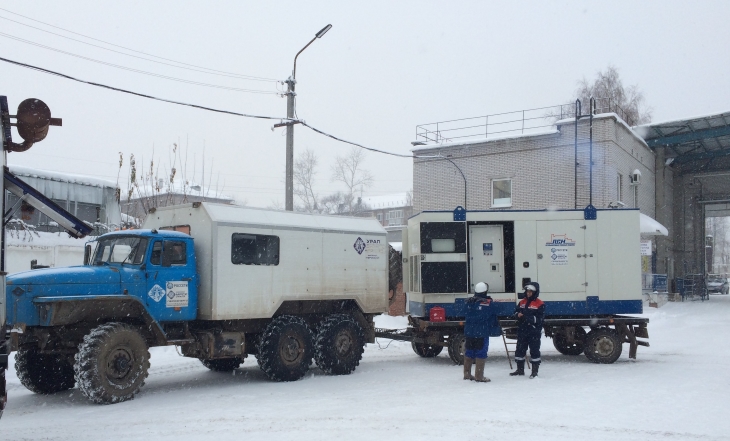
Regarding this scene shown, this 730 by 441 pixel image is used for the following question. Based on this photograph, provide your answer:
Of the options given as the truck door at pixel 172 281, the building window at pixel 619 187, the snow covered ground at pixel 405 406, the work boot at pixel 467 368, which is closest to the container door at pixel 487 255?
the snow covered ground at pixel 405 406

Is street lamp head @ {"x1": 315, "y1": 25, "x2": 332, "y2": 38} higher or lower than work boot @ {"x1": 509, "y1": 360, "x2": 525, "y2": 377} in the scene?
higher

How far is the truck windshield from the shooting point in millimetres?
11398

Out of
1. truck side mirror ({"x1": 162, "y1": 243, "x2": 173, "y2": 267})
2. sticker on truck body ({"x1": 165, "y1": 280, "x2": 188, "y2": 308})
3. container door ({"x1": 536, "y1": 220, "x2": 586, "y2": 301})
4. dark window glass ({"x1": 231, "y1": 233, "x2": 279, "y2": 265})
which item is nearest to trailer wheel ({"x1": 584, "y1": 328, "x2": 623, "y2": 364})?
container door ({"x1": 536, "y1": 220, "x2": 586, "y2": 301})

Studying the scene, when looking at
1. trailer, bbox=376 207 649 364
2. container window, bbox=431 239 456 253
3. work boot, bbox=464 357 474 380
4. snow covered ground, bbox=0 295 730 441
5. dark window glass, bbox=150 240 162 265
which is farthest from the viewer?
container window, bbox=431 239 456 253

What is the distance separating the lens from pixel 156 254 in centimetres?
1155

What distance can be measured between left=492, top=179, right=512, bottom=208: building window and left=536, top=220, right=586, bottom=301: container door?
45.7ft

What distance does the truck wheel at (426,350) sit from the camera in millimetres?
15938

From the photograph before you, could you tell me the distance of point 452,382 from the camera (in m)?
12.3

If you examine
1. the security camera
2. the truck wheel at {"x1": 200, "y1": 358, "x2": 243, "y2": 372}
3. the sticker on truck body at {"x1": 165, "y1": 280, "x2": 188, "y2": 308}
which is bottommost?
the truck wheel at {"x1": 200, "y1": 358, "x2": 243, "y2": 372}

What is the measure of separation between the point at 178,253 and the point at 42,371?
2.88 m

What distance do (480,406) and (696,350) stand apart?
9.74m

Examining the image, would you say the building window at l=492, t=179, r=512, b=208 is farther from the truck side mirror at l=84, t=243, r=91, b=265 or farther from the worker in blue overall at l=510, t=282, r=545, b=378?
the truck side mirror at l=84, t=243, r=91, b=265

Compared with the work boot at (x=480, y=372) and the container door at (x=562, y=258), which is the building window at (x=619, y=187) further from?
the work boot at (x=480, y=372)

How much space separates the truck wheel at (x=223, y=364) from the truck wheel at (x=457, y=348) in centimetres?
450
